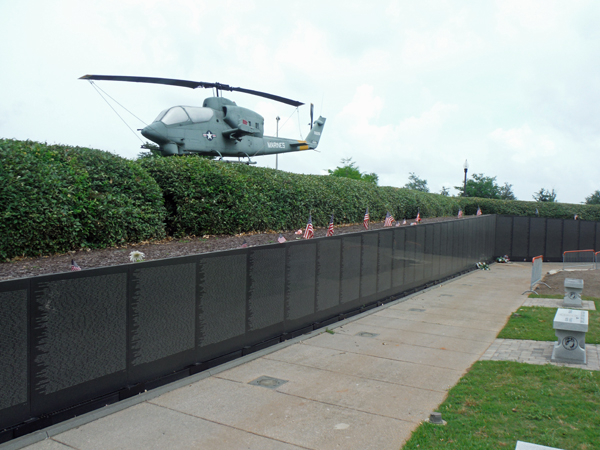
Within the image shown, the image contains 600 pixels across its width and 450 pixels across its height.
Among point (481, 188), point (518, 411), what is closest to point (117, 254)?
point (518, 411)

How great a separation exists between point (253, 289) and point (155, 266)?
2.29 meters

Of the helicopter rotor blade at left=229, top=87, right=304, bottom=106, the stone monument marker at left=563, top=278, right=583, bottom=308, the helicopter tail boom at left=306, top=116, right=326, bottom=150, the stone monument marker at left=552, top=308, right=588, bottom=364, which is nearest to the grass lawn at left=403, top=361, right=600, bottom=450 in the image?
the stone monument marker at left=552, top=308, right=588, bottom=364

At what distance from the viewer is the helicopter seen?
13.6 m

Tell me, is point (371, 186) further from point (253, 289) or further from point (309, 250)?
point (253, 289)

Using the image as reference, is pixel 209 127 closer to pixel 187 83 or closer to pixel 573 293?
pixel 187 83

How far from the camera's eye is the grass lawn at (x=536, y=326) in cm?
969

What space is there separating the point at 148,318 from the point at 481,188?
5743 cm

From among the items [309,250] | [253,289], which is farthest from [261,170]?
[253,289]

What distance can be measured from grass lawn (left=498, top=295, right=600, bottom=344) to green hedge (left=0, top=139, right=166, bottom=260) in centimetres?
788

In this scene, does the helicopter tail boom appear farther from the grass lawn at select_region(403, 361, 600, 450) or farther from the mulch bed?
the grass lawn at select_region(403, 361, 600, 450)

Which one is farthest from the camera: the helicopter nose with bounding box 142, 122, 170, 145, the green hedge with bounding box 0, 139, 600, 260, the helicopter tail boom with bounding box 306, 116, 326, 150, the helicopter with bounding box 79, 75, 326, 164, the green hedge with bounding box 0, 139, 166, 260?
the helicopter tail boom with bounding box 306, 116, 326, 150

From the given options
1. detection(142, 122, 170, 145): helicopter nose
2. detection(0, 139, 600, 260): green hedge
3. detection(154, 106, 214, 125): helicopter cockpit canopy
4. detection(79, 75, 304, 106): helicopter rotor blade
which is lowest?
detection(0, 139, 600, 260): green hedge

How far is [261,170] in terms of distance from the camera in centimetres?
1338

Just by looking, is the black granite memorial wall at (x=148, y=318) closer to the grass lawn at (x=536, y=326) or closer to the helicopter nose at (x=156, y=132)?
the grass lawn at (x=536, y=326)
